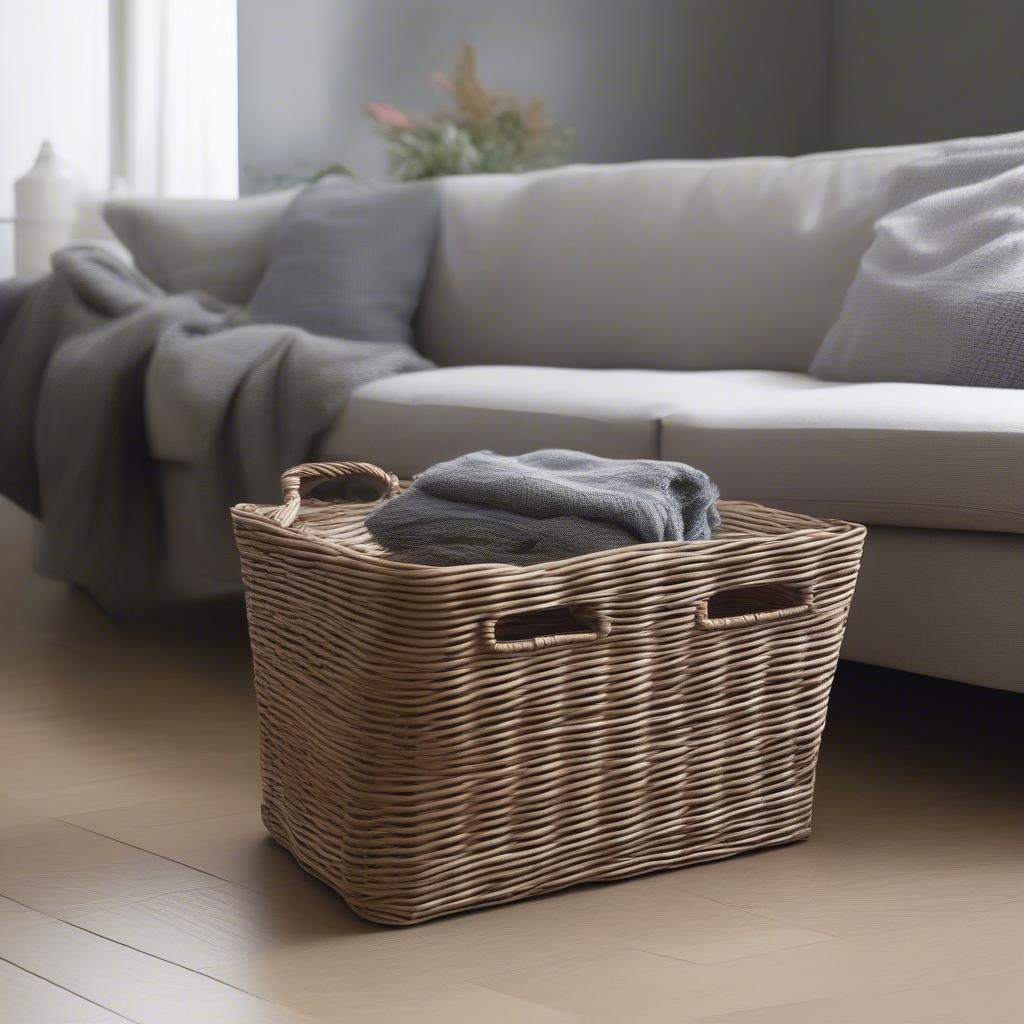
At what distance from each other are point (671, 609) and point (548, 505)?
15cm

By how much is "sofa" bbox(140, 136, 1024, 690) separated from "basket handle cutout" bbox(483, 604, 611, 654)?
512 millimetres

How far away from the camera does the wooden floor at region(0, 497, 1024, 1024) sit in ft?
3.67

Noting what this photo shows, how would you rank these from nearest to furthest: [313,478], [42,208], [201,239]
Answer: [313,478]
[201,239]
[42,208]

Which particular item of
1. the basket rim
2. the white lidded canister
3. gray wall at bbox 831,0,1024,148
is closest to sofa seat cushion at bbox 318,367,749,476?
the basket rim

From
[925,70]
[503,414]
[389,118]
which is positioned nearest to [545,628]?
[503,414]

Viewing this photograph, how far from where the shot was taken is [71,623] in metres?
2.59

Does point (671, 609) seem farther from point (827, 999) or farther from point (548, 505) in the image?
point (827, 999)

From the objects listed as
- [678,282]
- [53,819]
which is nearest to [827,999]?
[53,819]

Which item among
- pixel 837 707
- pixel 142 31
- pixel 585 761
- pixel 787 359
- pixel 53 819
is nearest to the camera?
pixel 585 761

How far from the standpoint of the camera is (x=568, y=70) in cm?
515

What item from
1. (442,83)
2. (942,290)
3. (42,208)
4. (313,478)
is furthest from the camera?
(442,83)

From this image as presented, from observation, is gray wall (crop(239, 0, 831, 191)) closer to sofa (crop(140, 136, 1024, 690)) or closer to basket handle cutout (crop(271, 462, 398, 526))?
sofa (crop(140, 136, 1024, 690))

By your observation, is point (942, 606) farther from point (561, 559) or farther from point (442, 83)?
point (442, 83)

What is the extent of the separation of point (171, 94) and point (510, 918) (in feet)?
11.8
